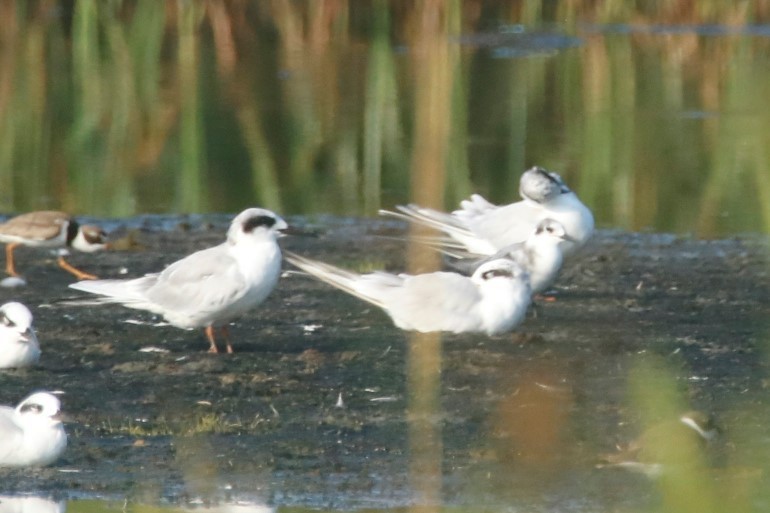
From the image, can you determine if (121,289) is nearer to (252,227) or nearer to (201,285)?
(201,285)

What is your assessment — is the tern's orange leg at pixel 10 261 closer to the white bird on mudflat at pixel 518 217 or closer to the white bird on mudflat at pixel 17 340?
the white bird on mudflat at pixel 518 217

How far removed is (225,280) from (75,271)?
6.21ft

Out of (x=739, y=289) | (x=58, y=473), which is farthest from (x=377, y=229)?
(x=58, y=473)

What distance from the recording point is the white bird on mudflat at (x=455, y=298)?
284 inches

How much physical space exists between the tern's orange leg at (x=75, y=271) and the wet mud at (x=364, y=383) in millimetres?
61

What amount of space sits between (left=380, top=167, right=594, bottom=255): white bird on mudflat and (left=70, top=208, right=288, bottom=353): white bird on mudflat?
1534 mm

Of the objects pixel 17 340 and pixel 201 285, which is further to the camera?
pixel 201 285

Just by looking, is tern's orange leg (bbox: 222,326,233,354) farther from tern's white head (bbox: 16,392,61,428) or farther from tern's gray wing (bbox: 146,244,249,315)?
tern's white head (bbox: 16,392,61,428)

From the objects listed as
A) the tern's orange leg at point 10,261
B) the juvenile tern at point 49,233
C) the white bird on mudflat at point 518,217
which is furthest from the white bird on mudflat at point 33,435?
the juvenile tern at point 49,233

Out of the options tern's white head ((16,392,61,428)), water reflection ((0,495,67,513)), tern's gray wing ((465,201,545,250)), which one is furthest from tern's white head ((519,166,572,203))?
water reflection ((0,495,67,513))

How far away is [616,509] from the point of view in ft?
15.7

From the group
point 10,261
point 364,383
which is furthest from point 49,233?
point 364,383

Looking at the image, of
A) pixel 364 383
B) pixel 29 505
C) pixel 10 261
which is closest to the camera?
pixel 29 505

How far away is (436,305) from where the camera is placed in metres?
7.26
